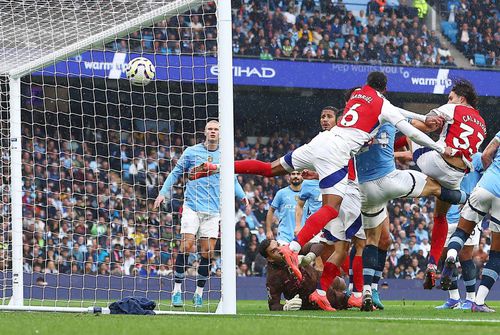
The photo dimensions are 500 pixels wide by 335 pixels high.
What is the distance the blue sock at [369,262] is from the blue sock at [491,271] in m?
1.23

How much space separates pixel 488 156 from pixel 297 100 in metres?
19.8

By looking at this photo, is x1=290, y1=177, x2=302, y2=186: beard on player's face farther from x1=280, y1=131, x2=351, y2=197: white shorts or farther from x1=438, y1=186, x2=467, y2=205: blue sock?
x1=280, y1=131, x2=351, y2=197: white shorts

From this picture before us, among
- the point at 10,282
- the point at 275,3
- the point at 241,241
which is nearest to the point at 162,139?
the point at 241,241

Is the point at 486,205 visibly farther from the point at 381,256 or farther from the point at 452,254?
the point at 381,256

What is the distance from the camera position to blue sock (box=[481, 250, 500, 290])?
9.19 metres

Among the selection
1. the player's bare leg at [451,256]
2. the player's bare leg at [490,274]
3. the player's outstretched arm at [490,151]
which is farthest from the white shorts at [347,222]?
the player's bare leg at [490,274]

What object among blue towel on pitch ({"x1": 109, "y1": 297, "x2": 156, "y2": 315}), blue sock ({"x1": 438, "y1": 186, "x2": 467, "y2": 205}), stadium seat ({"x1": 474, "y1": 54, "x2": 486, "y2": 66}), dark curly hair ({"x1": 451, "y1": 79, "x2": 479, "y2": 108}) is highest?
stadium seat ({"x1": 474, "y1": 54, "x2": 486, "y2": 66})

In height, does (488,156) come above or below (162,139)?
below

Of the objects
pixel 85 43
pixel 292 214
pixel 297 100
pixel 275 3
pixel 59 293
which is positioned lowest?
pixel 59 293

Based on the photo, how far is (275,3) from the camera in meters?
28.1

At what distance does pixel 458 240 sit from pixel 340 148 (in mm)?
1461

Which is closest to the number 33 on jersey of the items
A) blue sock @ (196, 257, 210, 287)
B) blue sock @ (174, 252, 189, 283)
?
blue sock @ (196, 257, 210, 287)

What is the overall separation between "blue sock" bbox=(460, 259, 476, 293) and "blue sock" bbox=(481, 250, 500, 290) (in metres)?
1.32

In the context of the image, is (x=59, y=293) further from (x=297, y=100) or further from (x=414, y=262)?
(x=297, y=100)
